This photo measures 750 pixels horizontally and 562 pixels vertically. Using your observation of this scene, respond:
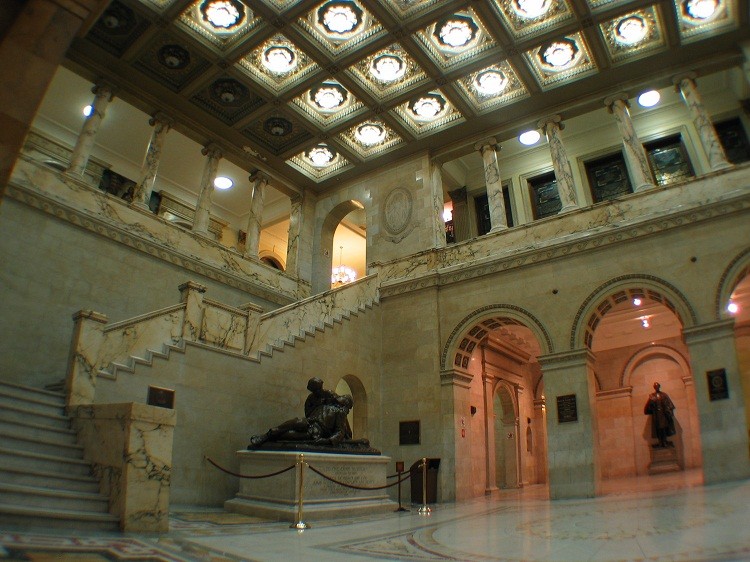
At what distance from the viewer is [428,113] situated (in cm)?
1527

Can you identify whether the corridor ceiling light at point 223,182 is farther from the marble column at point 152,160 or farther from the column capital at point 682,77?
the column capital at point 682,77

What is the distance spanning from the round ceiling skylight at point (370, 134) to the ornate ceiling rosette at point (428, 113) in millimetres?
916

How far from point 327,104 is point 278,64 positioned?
1915 mm

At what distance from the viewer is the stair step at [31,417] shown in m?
6.72

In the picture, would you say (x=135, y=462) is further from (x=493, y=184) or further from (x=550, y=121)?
(x=550, y=121)

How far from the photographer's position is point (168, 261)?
1347 centimetres

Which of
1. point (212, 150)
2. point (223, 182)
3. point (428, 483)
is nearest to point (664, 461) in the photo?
point (428, 483)

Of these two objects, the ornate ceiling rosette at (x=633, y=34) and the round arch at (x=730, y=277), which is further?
the ornate ceiling rosette at (x=633, y=34)

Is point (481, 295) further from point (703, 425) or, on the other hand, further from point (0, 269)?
point (0, 269)

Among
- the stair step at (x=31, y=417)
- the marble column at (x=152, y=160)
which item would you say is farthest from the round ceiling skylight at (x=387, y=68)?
the stair step at (x=31, y=417)

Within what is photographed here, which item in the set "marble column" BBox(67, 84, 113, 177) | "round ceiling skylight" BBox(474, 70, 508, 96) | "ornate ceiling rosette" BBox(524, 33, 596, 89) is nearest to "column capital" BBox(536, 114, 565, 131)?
"ornate ceiling rosette" BBox(524, 33, 596, 89)

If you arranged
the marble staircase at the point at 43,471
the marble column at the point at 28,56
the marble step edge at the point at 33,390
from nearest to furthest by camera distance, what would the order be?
the marble column at the point at 28,56
the marble staircase at the point at 43,471
the marble step edge at the point at 33,390

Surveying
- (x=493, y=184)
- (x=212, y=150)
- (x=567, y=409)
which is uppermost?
(x=212, y=150)

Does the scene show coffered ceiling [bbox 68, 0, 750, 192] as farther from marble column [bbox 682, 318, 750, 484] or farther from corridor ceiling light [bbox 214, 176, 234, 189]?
marble column [bbox 682, 318, 750, 484]
